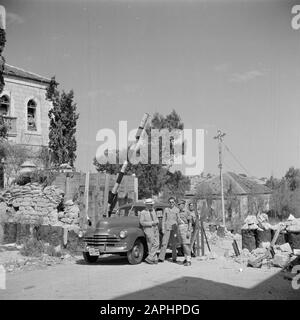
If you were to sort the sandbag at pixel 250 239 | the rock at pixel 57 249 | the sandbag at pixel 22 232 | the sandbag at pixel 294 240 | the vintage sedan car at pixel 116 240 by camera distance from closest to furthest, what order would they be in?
the vintage sedan car at pixel 116 240 < the sandbag at pixel 294 240 < the rock at pixel 57 249 < the sandbag at pixel 250 239 < the sandbag at pixel 22 232

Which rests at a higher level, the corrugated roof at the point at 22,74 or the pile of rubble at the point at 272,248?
the corrugated roof at the point at 22,74

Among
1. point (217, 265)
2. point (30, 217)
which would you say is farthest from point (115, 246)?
point (30, 217)

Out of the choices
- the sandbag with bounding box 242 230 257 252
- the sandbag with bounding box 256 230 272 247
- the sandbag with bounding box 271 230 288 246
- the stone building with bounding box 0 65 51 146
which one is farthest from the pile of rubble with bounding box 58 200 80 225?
the sandbag with bounding box 271 230 288 246

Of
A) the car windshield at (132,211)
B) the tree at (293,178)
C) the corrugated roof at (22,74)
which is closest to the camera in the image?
the car windshield at (132,211)

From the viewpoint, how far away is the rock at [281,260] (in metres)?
11.0

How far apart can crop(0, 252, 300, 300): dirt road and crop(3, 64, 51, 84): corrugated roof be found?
14862mm

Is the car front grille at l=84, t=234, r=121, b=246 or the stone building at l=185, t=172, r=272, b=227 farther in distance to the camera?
the stone building at l=185, t=172, r=272, b=227

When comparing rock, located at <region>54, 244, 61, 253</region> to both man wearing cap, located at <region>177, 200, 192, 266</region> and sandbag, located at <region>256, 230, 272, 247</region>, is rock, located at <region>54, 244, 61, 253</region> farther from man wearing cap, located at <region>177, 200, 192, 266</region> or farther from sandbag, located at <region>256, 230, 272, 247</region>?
sandbag, located at <region>256, 230, 272, 247</region>

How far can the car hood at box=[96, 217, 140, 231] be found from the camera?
12.3m

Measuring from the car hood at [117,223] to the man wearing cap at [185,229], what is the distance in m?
1.21

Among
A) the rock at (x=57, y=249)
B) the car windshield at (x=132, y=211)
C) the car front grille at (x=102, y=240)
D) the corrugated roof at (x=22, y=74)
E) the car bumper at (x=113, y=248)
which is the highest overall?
the corrugated roof at (x=22, y=74)

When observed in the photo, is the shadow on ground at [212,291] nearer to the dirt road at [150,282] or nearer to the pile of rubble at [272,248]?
the dirt road at [150,282]

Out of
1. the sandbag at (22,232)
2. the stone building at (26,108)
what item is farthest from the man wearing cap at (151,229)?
the stone building at (26,108)
